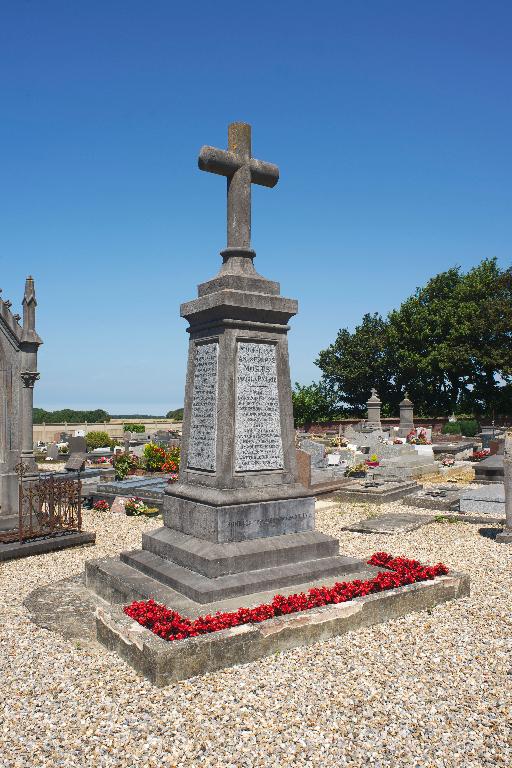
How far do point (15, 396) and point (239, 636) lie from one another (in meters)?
8.21

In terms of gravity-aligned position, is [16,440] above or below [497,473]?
above

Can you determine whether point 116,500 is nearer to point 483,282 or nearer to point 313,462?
point 313,462

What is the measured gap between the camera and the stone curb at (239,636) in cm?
485

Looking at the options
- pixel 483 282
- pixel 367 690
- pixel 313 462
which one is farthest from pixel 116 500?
pixel 483 282

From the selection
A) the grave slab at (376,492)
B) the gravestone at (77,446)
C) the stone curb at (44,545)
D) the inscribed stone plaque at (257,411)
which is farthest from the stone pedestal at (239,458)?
the gravestone at (77,446)

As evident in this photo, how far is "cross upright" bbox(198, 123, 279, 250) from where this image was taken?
7.46 m

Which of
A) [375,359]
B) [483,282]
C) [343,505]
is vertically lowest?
[343,505]

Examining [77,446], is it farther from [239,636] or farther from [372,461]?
[239,636]

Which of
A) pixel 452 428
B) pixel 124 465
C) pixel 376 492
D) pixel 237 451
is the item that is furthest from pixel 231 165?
pixel 452 428

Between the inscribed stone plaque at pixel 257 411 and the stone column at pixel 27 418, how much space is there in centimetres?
624

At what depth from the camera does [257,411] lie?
7207mm

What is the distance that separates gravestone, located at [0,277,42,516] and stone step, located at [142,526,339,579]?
525 centimetres

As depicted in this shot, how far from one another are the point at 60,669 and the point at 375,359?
47.1 meters

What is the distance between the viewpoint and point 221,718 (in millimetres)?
4285
